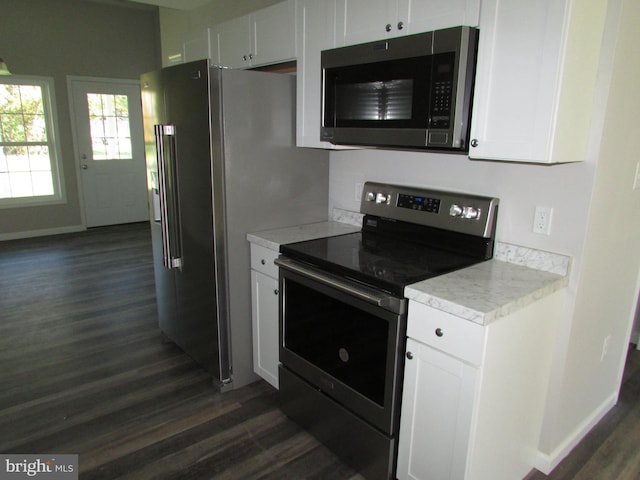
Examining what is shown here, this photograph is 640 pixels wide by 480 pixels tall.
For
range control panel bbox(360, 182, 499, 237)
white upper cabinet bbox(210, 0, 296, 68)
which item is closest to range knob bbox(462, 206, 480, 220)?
range control panel bbox(360, 182, 499, 237)

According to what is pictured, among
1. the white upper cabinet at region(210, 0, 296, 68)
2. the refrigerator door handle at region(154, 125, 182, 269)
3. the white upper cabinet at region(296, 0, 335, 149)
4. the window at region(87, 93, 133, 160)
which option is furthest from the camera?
the window at region(87, 93, 133, 160)

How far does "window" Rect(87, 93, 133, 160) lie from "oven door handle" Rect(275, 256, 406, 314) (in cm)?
547

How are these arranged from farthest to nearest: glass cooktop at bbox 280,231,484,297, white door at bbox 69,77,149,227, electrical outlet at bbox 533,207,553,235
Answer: white door at bbox 69,77,149,227 → electrical outlet at bbox 533,207,553,235 → glass cooktop at bbox 280,231,484,297

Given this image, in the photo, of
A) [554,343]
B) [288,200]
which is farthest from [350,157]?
[554,343]

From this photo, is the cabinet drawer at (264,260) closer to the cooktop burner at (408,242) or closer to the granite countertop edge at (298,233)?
the granite countertop edge at (298,233)

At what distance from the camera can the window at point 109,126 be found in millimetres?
6422

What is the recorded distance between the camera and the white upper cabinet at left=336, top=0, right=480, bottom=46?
1.68 meters

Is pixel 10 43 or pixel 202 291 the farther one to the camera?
pixel 10 43

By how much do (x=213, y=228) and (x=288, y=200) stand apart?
0.49m

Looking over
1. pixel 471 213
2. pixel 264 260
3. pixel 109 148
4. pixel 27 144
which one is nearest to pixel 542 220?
pixel 471 213

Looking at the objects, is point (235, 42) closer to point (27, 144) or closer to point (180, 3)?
point (180, 3)

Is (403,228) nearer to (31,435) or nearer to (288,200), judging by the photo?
(288,200)

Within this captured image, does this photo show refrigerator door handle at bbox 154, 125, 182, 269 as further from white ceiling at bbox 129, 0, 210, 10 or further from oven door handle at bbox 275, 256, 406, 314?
white ceiling at bbox 129, 0, 210, 10

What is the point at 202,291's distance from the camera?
2.67 m
